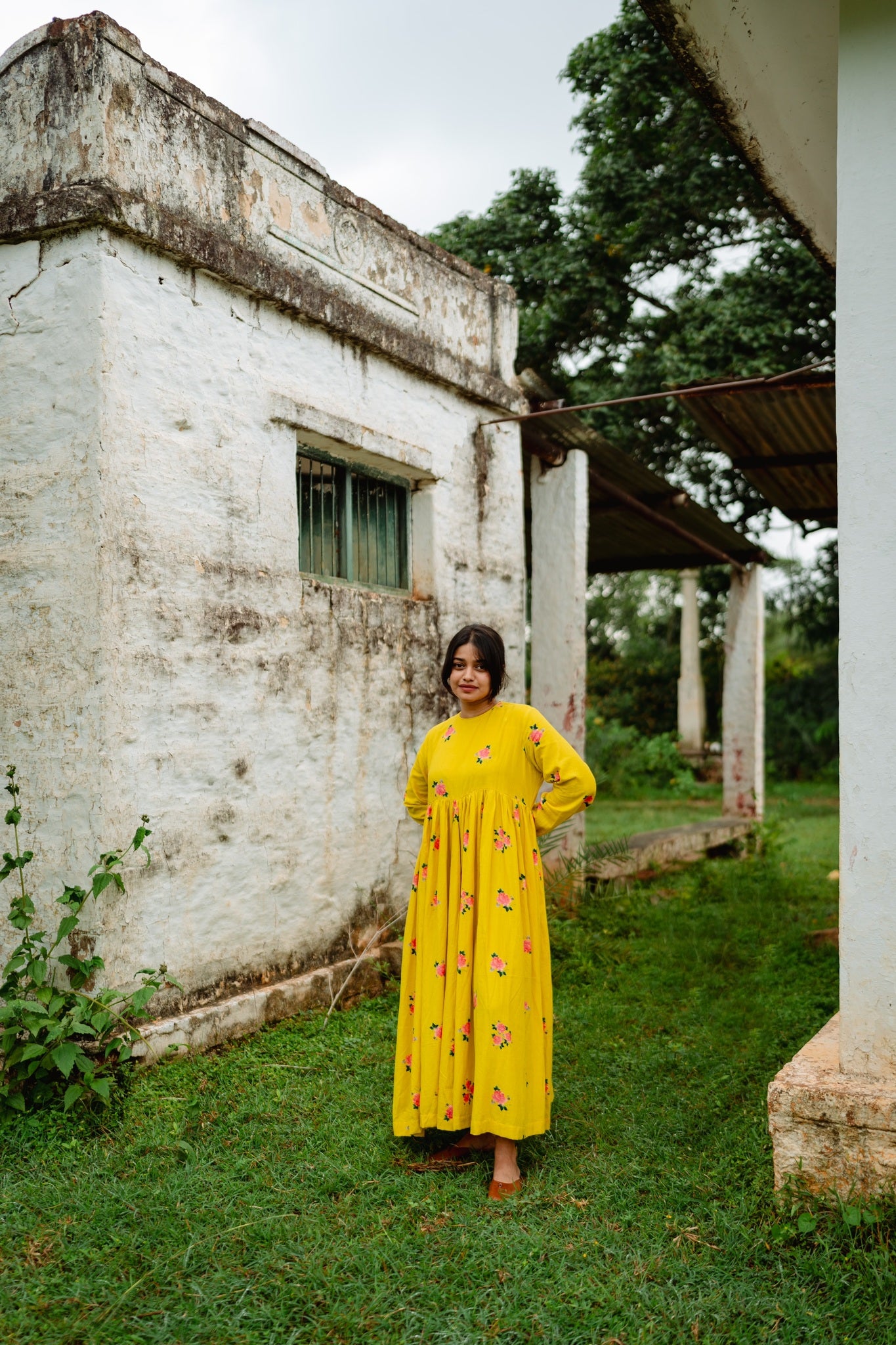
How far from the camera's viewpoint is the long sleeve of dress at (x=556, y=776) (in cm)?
327

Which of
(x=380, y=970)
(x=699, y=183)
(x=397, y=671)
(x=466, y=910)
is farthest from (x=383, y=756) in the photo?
(x=699, y=183)

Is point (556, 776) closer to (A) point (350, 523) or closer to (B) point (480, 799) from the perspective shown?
(B) point (480, 799)

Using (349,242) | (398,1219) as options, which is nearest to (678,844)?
(349,242)

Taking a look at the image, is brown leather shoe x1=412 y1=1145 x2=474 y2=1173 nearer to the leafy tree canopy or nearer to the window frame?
the window frame

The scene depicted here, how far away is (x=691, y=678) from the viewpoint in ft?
59.2

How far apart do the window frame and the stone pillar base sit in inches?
118

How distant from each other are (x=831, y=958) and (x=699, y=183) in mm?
9682

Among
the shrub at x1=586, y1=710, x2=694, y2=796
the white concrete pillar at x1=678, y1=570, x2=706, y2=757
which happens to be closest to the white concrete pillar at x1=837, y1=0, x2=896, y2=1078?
the shrub at x1=586, y1=710, x2=694, y2=796

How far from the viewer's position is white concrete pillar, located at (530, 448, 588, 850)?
269 inches

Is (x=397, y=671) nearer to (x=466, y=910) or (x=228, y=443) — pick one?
(x=228, y=443)

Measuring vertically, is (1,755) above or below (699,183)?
below

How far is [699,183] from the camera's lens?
12117 mm

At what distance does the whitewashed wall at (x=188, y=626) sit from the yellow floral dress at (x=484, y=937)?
45.1 inches

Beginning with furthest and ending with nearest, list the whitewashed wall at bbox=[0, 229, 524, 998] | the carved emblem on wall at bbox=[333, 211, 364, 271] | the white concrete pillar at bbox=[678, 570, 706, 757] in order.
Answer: the white concrete pillar at bbox=[678, 570, 706, 757]
the carved emblem on wall at bbox=[333, 211, 364, 271]
the whitewashed wall at bbox=[0, 229, 524, 998]
